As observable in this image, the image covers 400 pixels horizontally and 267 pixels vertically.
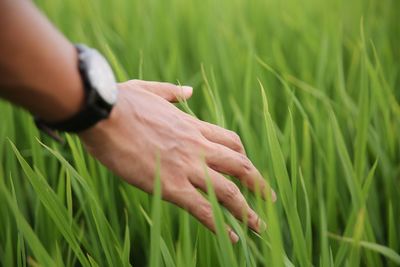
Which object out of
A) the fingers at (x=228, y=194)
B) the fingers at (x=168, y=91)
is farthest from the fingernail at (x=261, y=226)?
the fingers at (x=168, y=91)

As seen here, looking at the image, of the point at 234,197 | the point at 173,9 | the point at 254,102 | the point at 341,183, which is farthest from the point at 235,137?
the point at 173,9

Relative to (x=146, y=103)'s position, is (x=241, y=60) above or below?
below

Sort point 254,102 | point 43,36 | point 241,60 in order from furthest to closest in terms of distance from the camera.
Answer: point 241,60, point 254,102, point 43,36

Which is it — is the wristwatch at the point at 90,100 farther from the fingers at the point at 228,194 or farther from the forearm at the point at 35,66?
the fingers at the point at 228,194

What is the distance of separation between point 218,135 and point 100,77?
177 mm

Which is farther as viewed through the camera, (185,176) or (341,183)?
(341,183)

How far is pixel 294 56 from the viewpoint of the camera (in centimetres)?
164

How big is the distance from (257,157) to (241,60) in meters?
0.48

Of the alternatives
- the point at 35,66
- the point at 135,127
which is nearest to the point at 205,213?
the point at 135,127

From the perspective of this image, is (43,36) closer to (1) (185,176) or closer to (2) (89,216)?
(1) (185,176)

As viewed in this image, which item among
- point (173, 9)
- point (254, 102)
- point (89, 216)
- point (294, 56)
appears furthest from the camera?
point (173, 9)

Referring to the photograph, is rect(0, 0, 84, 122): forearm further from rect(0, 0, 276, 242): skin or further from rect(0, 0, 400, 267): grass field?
rect(0, 0, 400, 267): grass field

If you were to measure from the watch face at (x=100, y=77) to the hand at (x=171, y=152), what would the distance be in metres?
0.02

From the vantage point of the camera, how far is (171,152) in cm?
65
